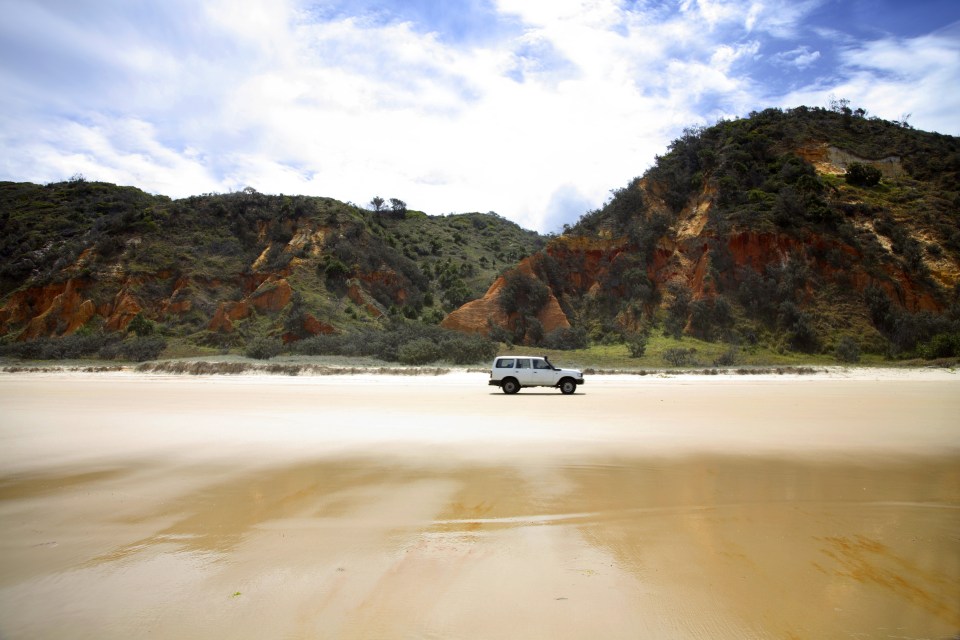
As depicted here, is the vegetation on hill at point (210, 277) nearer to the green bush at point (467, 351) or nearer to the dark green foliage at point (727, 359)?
the green bush at point (467, 351)

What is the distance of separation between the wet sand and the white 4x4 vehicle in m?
8.39

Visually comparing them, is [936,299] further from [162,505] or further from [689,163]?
[162,505]

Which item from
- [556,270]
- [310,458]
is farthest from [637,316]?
[310,458]

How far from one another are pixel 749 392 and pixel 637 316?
2370 centimetres

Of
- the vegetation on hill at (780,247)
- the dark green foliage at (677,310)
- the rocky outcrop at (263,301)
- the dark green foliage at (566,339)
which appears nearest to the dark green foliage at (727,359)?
the vegetation on hill at (780,247)

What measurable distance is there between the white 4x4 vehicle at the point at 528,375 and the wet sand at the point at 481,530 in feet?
27.5

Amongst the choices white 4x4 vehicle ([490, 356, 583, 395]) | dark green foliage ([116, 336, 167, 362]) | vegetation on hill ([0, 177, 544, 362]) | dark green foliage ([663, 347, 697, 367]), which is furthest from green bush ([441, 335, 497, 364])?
dark green foliage ([116, 336, 167, 362])

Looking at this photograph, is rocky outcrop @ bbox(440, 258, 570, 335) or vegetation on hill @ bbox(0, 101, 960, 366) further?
rocky outcrop @ bbox(440, 258, 570, 335)

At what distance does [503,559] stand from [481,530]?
2.40 feet

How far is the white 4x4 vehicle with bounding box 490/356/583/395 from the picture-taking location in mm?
20562

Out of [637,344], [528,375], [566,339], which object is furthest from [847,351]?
[528,375]

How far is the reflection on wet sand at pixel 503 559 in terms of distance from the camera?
3.73 m

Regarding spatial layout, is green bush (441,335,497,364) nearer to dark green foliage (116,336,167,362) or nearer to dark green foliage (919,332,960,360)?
dark green foliage (116,336,167,362)

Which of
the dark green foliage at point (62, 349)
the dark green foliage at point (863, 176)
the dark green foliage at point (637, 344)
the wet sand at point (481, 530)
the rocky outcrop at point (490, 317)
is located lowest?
the dark green foliage at point (62, 349)
